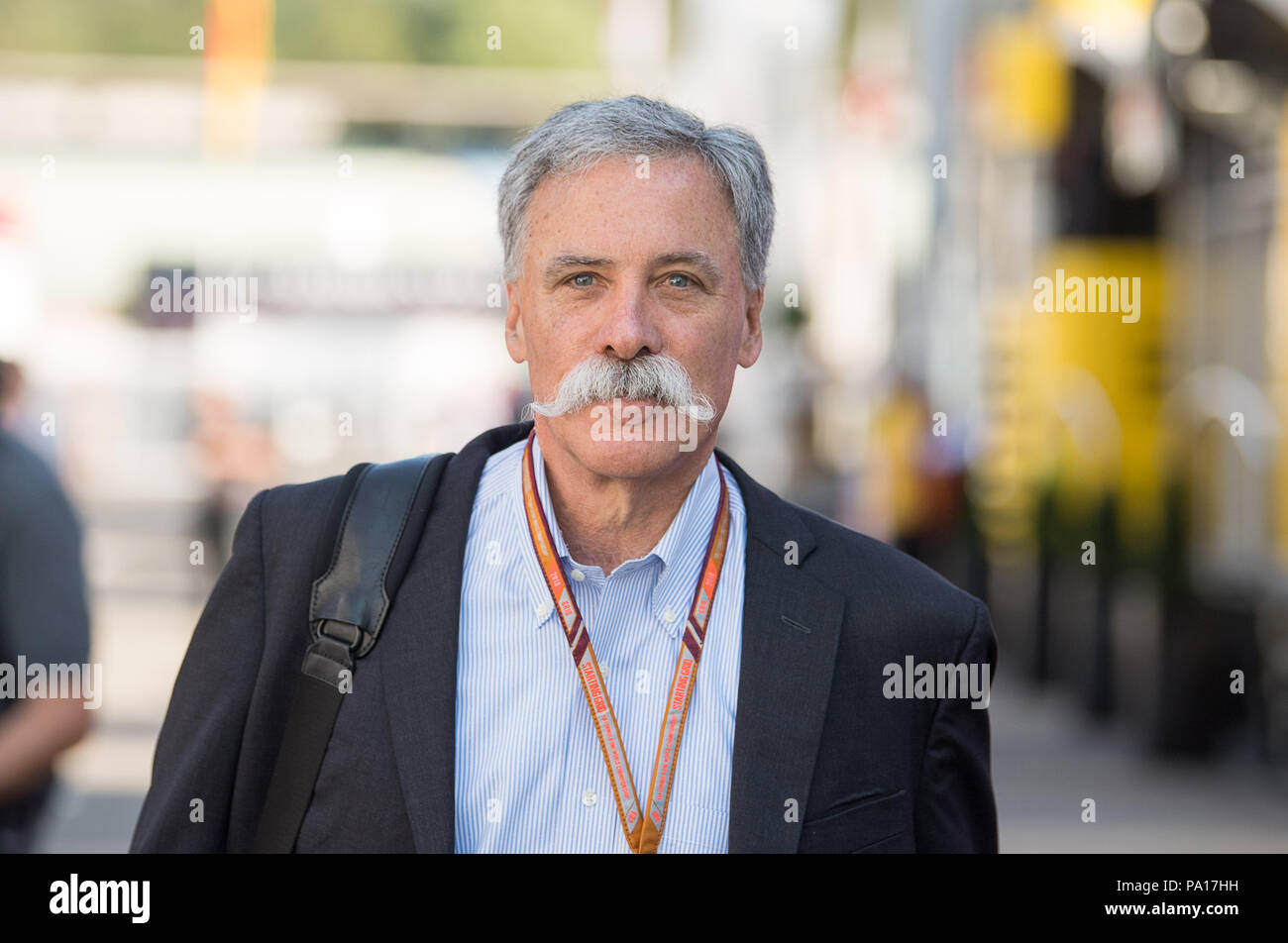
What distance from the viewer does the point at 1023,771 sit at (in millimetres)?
10359

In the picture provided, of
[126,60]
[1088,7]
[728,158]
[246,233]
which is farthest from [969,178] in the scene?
[126,60]

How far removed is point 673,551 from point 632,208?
22.1 inches

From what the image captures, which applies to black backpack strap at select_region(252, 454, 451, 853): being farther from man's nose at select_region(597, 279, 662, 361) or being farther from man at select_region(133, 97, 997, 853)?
man's nose at select_region(597, 279, 662, 361)

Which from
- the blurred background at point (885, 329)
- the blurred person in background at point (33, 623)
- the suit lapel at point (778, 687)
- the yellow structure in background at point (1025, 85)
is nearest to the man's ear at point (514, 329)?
the blurred background at point (885, 329)

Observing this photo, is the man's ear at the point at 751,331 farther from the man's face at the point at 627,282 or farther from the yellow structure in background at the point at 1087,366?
the yellow structure in background at the point at 1087,366

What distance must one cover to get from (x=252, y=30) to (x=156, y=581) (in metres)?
9.64

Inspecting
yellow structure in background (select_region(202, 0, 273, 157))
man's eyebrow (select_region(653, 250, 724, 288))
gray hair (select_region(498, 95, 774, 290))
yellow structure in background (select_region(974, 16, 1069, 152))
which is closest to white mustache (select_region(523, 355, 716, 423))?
man's eyebrow (select_region(653, 250, 724, 288))

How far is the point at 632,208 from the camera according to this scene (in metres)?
2.80

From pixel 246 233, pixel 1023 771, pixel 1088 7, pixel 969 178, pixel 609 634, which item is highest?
pixel 246 233

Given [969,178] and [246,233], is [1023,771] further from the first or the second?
[246,233]

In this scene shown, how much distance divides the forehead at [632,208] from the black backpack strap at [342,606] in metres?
0.47

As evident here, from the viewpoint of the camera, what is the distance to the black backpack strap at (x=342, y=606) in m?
2.68

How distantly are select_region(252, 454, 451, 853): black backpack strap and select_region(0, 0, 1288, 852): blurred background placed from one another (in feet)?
2.50

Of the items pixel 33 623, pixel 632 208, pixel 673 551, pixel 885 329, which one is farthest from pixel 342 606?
pixel 885 329
